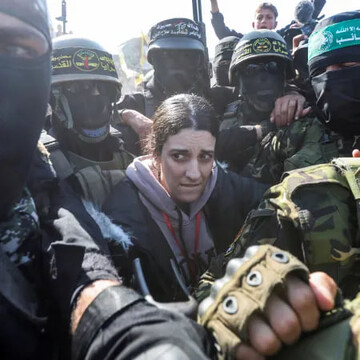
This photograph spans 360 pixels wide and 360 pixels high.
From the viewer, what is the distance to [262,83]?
12.4ft

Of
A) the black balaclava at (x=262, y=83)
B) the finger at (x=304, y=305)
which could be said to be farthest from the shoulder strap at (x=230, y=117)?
the finger at (x=304, y=305)

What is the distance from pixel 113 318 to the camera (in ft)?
3.28

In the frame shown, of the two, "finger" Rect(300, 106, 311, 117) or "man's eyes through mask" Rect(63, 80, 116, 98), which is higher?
"man's eyes through mask" Rect(63, 80, 116, 98)

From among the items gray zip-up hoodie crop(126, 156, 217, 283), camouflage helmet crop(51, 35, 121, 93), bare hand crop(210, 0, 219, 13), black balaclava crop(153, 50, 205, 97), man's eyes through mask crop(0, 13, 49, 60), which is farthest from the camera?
bare hand crop(210, 0, 219, 13)

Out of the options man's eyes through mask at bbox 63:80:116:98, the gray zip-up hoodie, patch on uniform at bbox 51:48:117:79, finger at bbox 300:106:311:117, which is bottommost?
the gray zip-up hoodie

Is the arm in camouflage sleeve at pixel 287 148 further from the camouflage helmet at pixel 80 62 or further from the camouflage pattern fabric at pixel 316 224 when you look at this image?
the camouflage helmet at pixel 80 62

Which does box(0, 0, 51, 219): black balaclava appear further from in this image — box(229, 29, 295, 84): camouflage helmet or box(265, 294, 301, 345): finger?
box(229, 29, 295, 84): camouflage helmet

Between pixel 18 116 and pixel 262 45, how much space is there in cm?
314

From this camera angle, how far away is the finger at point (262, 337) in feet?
2.93

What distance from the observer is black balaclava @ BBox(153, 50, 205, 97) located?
13.3ft

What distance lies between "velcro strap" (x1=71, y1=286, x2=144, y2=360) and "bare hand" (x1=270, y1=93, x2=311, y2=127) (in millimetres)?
2672

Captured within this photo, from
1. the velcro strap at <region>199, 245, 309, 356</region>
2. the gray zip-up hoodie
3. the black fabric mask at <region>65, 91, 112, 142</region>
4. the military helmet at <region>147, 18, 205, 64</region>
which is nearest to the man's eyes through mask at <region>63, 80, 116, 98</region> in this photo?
the black fabric mask at <region>65, 91, 112, 142</region>

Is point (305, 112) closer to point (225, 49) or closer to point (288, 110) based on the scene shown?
point (288, 110)

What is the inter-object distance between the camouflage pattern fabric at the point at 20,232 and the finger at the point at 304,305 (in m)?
0.88
